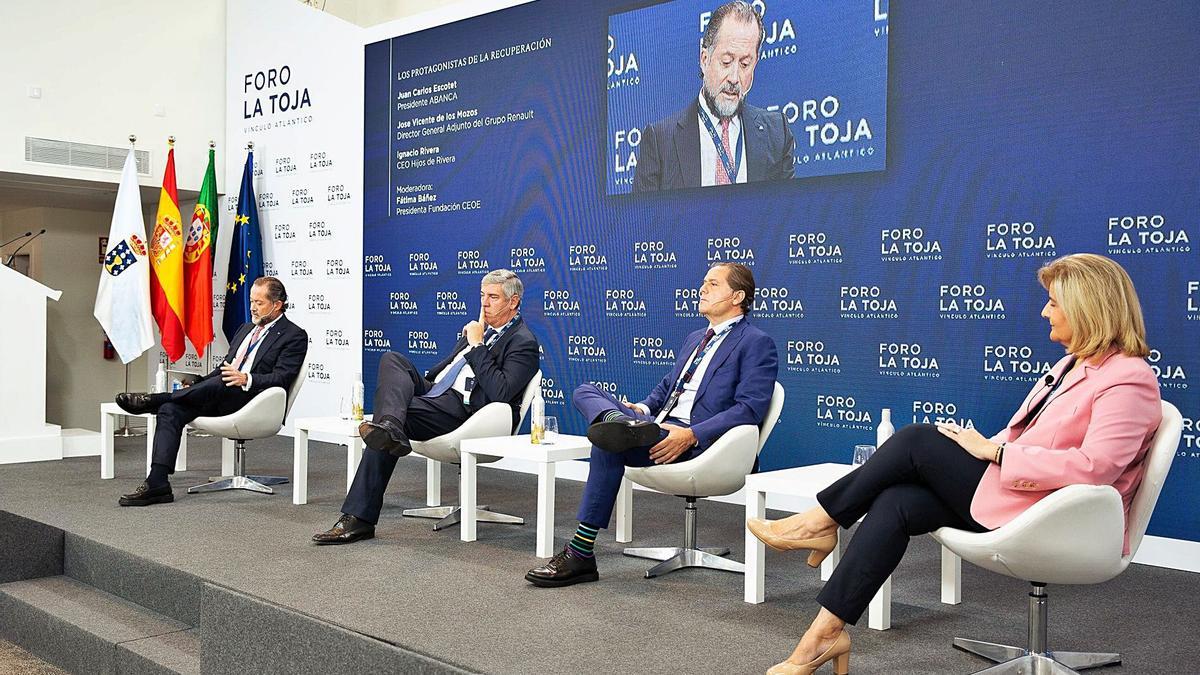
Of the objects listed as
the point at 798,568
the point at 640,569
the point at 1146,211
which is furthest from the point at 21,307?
the point at 1146,211

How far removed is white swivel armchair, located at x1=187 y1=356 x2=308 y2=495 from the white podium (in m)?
1.99

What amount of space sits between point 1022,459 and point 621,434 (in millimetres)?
1402

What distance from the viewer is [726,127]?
18.9 feet

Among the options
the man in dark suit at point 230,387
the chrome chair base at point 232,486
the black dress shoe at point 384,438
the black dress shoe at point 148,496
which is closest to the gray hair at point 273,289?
the man in dark suit at point 230,387

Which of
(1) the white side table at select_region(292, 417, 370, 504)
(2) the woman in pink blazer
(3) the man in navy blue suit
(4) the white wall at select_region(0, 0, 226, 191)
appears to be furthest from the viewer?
(4) the white wall at select_region(0, 0, 226, 191)

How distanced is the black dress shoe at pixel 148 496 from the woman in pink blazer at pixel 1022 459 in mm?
3765

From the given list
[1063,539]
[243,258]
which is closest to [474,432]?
[1063,539]

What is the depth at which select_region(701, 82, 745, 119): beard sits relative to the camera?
5.71m

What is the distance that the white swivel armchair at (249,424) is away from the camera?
18.0 feet

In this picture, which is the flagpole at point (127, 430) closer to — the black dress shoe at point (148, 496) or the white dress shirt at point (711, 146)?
the black dress shoe at point (148, 496)

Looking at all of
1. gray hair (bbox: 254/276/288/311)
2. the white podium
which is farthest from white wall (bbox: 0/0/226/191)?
gray hair (bbox: 254/276/288/311)

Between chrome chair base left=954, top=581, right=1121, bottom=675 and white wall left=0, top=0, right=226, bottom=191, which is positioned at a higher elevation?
white wall left=0, top=0, right=226, bottom=191

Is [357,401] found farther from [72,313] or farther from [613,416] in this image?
[72,313]

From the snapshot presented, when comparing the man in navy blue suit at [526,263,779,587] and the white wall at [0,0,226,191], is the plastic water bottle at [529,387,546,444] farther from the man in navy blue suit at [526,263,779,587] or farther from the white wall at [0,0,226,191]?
the white wall at [0,0,226,191]
